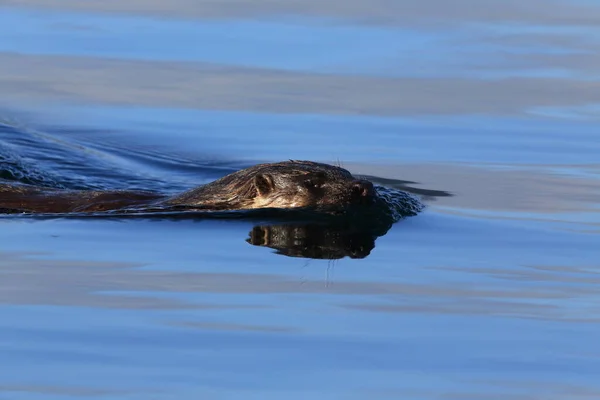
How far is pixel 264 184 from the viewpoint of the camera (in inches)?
443

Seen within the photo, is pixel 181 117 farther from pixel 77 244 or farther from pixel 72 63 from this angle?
pixel 77 244

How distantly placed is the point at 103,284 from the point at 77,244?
1305mm

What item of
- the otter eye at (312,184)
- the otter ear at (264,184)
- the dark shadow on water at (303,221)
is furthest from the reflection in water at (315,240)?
the otter ear at (264,184)

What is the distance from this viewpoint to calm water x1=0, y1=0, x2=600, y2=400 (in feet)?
23.0

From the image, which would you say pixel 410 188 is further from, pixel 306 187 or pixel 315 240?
pixel 315 240

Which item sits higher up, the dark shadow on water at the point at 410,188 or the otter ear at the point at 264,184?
the dark shadow on water at the point at 410,188

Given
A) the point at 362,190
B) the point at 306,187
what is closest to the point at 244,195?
the point at 306,187

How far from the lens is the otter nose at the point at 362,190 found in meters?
10.7

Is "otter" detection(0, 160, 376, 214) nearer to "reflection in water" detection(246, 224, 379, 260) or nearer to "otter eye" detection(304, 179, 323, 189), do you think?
"otter eye" detection(304, 179, 323, 189)

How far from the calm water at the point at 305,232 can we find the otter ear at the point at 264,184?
48cm

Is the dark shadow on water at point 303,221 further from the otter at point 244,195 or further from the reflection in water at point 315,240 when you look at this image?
the otter at point 244,195

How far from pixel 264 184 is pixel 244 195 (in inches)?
9.3

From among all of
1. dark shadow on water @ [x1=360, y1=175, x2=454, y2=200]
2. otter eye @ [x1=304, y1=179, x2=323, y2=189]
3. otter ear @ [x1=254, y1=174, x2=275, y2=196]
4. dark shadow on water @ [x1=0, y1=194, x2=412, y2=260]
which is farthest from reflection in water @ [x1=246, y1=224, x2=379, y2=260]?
dark shadow on water @ [x1=360, y1=175, x2=454, y2=200]

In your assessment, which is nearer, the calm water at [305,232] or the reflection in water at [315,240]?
the calm water at [305,232]
